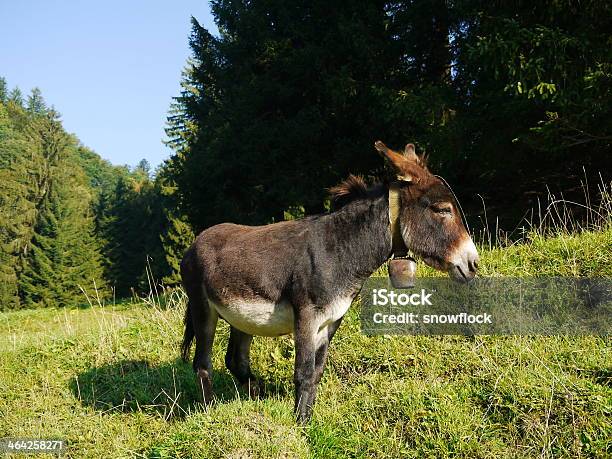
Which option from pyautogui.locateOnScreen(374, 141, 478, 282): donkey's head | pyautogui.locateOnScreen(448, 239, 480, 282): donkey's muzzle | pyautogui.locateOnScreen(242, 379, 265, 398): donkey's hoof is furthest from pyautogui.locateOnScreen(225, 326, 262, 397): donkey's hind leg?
pyautogui.locateOnScreen(448, 239, 480, 282): donkey's muzzle

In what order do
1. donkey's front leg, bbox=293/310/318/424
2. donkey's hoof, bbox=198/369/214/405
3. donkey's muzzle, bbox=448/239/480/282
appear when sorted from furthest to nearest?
donkey's hoof, bbox=198/369/214/405 → donkey's front leg, bbox=293/310/318/424 → donkey's muzzle, bbox=448/239/480/282

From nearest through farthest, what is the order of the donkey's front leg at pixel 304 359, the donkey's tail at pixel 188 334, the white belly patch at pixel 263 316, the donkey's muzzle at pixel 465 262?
1. the donkey's muzzle at pixel 465 262
2. the donkey's front leg at pixel 304 359
3. the white belly patch at pixel 263 316
4. the donkey's tail at pixel 188 334

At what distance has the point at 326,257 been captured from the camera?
12.4ft

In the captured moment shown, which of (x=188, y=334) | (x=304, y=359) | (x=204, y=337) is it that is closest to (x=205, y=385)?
(x=204, y=337)

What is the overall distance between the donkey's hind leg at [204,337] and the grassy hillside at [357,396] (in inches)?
8.9

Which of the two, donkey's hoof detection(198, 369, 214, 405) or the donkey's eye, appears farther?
donkey's hoof detection(198, 369, 214, 405)

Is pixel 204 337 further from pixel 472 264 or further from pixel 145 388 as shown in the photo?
pixel 472 264

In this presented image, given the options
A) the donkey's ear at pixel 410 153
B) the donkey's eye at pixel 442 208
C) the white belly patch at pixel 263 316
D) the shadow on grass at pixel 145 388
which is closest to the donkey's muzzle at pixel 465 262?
the donkey's eye at pixel 442 208

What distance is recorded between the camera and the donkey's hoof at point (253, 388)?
15.5 ft

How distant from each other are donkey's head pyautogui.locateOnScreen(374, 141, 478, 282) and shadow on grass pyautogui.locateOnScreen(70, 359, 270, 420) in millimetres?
2321

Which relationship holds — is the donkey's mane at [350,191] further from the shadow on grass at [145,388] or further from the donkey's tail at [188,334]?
the shadow on grass at [145,388]

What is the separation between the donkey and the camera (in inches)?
142

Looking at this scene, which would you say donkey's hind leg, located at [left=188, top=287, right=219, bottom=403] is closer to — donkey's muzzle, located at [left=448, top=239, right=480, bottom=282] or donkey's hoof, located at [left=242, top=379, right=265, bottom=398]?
donkey's hoof, located at [left=242, top=379, right=265, bottom=398]

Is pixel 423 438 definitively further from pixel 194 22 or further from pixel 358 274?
pixel 194 22
